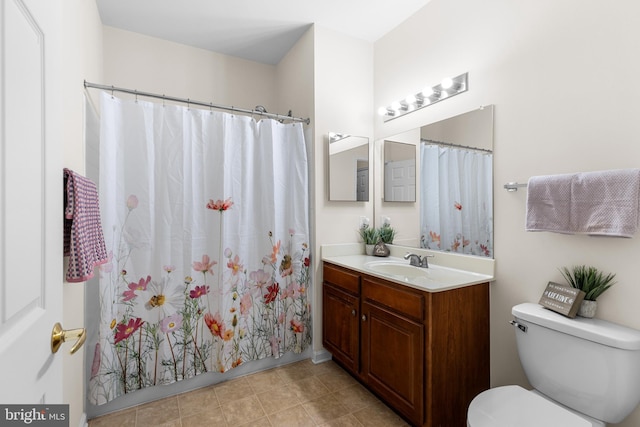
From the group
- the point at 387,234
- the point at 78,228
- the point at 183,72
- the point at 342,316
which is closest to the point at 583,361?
the point at 342,316

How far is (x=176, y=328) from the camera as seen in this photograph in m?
1.94

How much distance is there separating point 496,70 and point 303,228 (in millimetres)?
1658

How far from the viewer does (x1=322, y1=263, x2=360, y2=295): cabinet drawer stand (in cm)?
200

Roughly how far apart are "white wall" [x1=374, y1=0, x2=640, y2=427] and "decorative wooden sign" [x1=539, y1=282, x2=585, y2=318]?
4.4 inches

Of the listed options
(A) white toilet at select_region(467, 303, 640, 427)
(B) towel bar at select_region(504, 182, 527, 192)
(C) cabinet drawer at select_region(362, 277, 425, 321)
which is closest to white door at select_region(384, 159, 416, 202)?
(B) towel bar at select_region(504, 182, 527, 192)

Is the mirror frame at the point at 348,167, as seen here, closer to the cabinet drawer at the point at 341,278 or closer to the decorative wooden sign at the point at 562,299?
the cabinet drawer at the point at 341,278

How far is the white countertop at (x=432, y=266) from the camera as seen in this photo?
5.20 ft

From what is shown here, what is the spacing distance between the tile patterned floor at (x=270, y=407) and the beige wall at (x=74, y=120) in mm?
383

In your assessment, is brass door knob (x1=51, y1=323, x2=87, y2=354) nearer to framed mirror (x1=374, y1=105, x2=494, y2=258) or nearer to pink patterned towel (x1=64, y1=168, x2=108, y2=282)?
pink patterned towel (x1=64, y1=168, x2=108, y2=282)

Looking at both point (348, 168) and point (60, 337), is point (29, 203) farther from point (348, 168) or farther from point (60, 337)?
point (348, 168)

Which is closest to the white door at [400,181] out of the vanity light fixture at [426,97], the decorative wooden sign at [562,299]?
the vanity light fixture at [426,97]

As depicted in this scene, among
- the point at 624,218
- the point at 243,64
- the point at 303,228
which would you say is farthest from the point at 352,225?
the point at 243,64

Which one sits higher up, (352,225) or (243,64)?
(243,64)

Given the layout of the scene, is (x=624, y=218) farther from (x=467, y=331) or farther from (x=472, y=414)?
(x=472, y=414)
